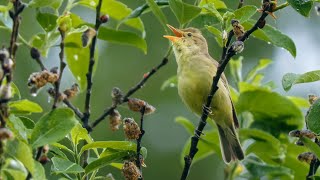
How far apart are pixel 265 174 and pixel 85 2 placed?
40.7 inches

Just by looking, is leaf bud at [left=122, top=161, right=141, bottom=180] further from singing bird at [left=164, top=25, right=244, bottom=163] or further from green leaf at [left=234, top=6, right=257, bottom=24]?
singing bird at [left=164, top=25, right=244, bottom=163]

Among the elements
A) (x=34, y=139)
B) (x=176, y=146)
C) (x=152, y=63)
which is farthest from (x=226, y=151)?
(x=152, y=63)

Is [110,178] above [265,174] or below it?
above

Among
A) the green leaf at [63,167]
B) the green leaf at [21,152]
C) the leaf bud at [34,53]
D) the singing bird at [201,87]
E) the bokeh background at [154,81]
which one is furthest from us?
the bokeh background at [154,81]

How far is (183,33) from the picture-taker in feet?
13.3

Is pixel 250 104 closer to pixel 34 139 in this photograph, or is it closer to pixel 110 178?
pixel 110 178

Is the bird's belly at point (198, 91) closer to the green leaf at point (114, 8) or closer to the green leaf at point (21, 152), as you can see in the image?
the green leaf at point (114, 8)

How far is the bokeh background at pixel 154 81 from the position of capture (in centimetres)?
685

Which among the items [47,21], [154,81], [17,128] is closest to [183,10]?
[47,21]

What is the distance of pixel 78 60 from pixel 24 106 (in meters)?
0.93

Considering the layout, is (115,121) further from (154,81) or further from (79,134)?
(154,81)

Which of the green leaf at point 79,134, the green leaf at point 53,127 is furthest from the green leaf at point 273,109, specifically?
the green leaf at point 53,127

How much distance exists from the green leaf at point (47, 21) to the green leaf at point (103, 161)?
→ 27.7 inches

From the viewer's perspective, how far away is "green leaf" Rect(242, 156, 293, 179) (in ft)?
10.4
